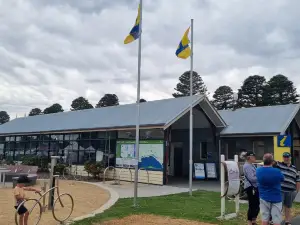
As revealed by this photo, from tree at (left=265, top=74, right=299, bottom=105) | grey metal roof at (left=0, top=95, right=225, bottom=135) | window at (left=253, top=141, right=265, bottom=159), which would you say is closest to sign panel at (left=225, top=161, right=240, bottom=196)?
grey metal roof at (left=0, top=95, right=225, bottom=135)

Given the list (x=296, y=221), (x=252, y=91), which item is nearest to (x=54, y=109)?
(x=252, y=91)

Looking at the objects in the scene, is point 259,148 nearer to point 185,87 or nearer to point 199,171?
point 199,171

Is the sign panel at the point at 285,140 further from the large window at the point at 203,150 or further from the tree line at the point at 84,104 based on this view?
the tree line at the point at 84,104

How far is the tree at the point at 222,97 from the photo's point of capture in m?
71.6

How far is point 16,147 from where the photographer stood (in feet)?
93.0

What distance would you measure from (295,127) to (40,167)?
16952mm

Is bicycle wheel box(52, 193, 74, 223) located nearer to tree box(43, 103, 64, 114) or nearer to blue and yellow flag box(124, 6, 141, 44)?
blue and yellow flag box(124, 6, 141, 44)

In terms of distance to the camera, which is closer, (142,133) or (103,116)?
(142,133)

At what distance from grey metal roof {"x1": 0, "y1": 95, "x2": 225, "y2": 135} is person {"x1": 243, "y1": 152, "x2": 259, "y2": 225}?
6.28 meters

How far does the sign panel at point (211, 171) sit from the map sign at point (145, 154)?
4.49 metres

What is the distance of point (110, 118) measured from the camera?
21.4 m

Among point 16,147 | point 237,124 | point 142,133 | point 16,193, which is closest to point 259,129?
point 237,124

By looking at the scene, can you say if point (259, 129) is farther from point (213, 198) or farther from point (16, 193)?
point (16, 193)

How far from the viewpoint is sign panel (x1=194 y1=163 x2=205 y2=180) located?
20203 millimetres
